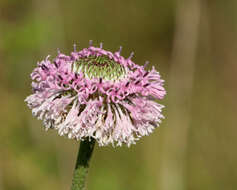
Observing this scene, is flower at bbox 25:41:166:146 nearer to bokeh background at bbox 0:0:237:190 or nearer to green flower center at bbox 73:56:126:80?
green flower center at bbox 73:56:126:80

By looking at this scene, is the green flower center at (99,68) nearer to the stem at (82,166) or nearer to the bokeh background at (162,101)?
the stem at (82,166)

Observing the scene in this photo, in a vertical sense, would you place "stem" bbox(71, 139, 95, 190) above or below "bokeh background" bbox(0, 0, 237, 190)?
below

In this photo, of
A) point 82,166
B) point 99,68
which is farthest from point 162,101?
point 82,166

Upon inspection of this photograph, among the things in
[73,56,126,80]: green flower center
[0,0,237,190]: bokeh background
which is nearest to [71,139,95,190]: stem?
[73,56,126,80]: green flower center

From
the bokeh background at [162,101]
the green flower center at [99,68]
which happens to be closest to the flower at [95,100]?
the green flower center at [99,68]

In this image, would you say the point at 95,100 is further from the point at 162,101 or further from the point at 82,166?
the point at 162,101

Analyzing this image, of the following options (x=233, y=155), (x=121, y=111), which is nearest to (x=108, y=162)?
(x=233, y=155)
